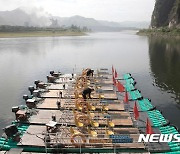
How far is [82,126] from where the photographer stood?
80.4ft

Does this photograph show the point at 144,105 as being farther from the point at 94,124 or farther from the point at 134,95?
the point at 94,124

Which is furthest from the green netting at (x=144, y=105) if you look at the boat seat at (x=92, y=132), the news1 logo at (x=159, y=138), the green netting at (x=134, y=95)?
the boat seat at (x=92, y=132)

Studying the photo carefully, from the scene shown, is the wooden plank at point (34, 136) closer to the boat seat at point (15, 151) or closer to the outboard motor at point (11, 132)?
the outboard motor at point (11, 132)

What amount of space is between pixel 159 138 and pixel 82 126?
22.4 ft

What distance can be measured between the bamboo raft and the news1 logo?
448mm

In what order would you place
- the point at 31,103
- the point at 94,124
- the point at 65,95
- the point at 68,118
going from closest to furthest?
the point at 94,124
the point at 68,118
the point at 31,103
the point at 65,95

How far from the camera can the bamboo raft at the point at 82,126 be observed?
A: 21.4 metres

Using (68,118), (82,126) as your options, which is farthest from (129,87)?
(82,126)

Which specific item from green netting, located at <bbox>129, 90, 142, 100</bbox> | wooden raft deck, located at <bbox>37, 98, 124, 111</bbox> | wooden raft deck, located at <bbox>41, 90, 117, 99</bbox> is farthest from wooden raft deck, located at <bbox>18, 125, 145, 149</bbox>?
green netting, located at <bbox>129, 90, 142, 100</bbox>

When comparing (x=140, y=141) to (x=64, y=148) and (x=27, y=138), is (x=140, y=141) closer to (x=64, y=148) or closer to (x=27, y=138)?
(x=64, y=148)

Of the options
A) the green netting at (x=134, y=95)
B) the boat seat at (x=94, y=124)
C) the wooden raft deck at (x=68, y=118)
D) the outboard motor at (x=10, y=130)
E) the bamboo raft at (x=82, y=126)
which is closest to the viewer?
the bamboo raft at (x=82, y=126)

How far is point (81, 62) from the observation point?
74688 millimetres

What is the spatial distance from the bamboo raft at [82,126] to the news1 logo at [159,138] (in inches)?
17.6

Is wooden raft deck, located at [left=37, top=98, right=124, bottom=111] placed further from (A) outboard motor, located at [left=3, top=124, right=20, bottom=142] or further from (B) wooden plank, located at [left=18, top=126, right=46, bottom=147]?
(A) outboard motor, located at [left=3, top=124, right=20, bottom=142]
